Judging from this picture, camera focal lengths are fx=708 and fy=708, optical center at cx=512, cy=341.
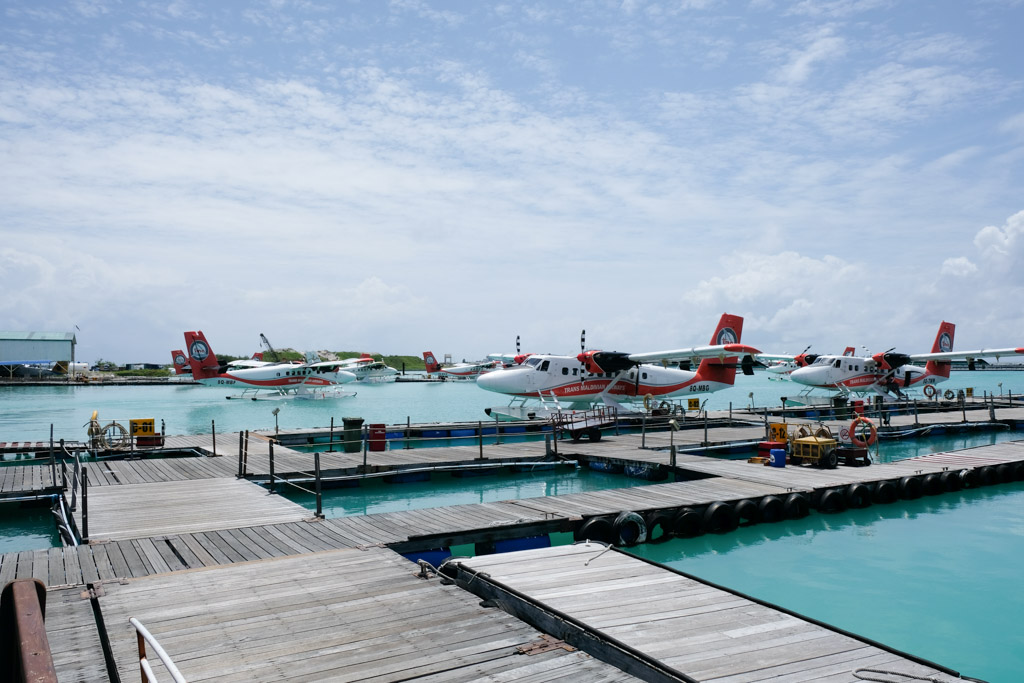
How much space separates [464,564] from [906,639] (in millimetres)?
5754

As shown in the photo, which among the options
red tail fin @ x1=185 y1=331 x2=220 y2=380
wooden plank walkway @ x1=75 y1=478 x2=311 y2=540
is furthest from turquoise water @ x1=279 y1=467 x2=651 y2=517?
red tail fin @ x1=185 y1=331 x2=220 y2=380

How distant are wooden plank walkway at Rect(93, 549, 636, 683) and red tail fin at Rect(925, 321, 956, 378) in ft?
166

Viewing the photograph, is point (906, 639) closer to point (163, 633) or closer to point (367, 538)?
point (367, 538)

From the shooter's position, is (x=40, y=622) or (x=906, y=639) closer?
(x=40, y=622)

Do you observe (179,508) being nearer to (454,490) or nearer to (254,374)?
(454,490)

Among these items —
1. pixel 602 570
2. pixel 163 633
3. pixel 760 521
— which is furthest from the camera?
pixel 760 521

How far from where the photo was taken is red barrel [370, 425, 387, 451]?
69.8 ft

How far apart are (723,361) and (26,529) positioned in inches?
1128

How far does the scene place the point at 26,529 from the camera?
1438cm

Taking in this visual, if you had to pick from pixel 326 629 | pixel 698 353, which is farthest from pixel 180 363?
pixel 326 629

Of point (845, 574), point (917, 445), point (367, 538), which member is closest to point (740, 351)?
point (917, 445)

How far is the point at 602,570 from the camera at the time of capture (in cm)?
761

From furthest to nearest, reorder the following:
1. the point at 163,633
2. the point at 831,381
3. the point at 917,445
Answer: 1. the point at 831,381
2. the point at 917,445
3. the point at 163,633

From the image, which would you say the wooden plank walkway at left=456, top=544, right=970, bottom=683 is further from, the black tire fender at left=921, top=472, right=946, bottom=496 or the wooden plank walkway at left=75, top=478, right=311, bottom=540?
the black tire fender at left=921, top=472, right=946, bottom=496
